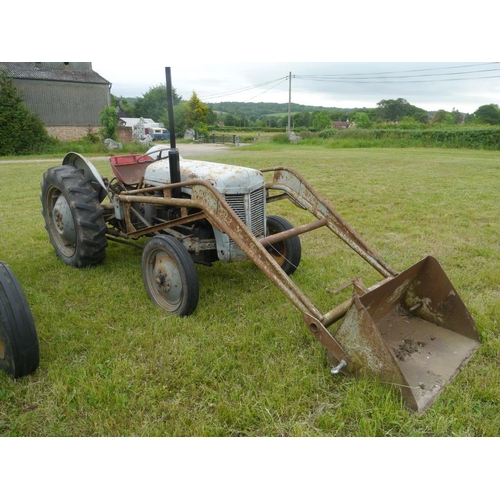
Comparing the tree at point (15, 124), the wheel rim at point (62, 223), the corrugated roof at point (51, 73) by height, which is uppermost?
the corrugated roof at point (51, 73)

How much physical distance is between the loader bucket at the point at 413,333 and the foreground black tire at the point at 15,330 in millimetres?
1878

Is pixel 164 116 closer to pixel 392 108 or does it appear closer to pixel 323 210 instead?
pixel 323 210

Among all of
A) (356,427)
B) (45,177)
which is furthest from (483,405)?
(45,177)

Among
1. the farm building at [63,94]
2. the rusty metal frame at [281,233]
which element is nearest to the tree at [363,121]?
the farm building at [63,94]

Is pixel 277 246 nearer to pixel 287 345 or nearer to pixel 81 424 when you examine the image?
pixel 287 345

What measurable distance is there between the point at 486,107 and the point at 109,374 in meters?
43.8

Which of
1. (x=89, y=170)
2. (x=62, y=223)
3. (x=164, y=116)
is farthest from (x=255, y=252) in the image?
(x=164, y=116)

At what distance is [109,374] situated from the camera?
264 cm

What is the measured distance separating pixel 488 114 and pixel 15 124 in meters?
36.8

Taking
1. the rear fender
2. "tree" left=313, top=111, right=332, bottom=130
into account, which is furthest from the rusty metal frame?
"tree" left=313, top=111, right=332, bottom=130

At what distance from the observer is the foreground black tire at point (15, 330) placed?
2414 millimetres

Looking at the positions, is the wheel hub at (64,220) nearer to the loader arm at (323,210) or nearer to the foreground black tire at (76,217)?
the foreground black tire at (76,217)

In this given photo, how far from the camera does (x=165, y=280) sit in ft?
11.3

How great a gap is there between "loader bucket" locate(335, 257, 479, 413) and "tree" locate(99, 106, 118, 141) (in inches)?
1007
